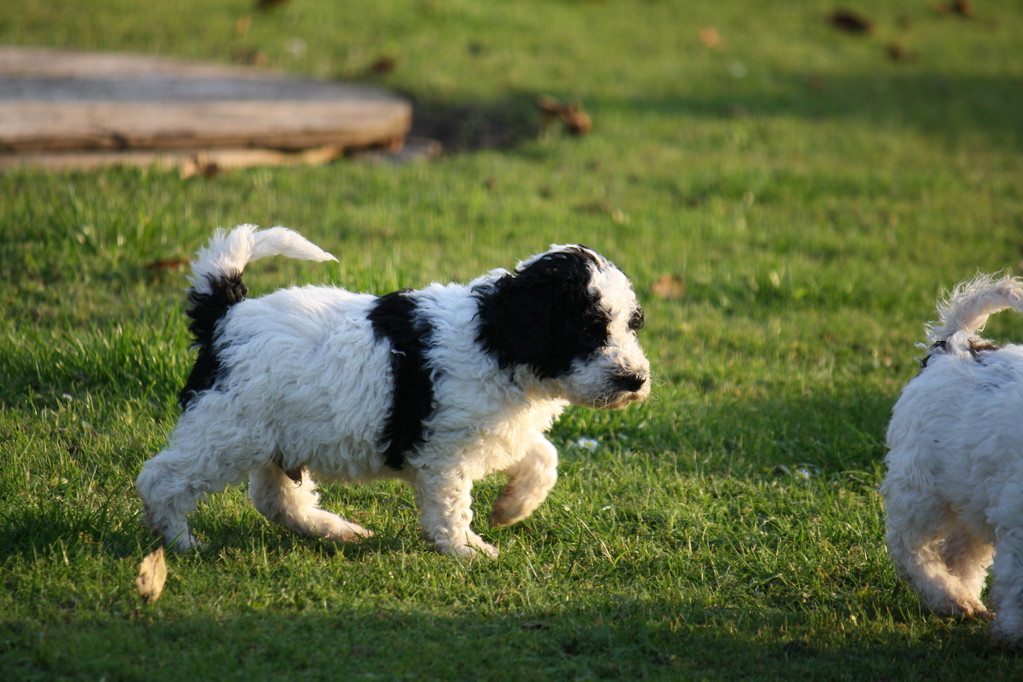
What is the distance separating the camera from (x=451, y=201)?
8.35 metres

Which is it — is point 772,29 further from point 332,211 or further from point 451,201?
point 332,211

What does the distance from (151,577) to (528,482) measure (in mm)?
1594

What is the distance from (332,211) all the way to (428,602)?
4609 mm

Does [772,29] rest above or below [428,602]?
above

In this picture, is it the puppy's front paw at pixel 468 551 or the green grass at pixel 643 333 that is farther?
the puppy's front paw at pixel 468 551

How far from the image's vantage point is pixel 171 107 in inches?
336

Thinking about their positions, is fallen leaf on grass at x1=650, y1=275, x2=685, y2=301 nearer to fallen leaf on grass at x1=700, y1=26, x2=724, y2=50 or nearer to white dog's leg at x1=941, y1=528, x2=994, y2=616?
white dog's leg at x1=941, y1=528, x2=994, y2=616

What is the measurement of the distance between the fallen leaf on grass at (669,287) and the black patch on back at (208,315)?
3837 mm

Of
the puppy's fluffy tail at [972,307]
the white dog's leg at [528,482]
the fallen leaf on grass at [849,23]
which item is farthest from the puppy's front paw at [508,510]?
the fallen leaf on grass at [849,23]

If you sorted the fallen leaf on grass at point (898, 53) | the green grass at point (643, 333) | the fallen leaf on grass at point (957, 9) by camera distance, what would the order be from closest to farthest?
the green grass at point (643, 333)
the fallen leaf on grass at point (898, 53)
the fallen leaf on grass at point (957, 9)

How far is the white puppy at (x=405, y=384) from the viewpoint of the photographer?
393 centimetres

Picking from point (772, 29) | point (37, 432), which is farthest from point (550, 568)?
point (772, 29)

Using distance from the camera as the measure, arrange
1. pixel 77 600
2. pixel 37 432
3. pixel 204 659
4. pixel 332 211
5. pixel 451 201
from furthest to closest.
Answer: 1. pixel 451 201
2. pixel 332 211
3. pixel 37 432
4. pixel 77 600
5. pixel 204 659

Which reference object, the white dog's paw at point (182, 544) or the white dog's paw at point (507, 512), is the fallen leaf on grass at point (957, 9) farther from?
the white dog's paw at point (182, 544)
